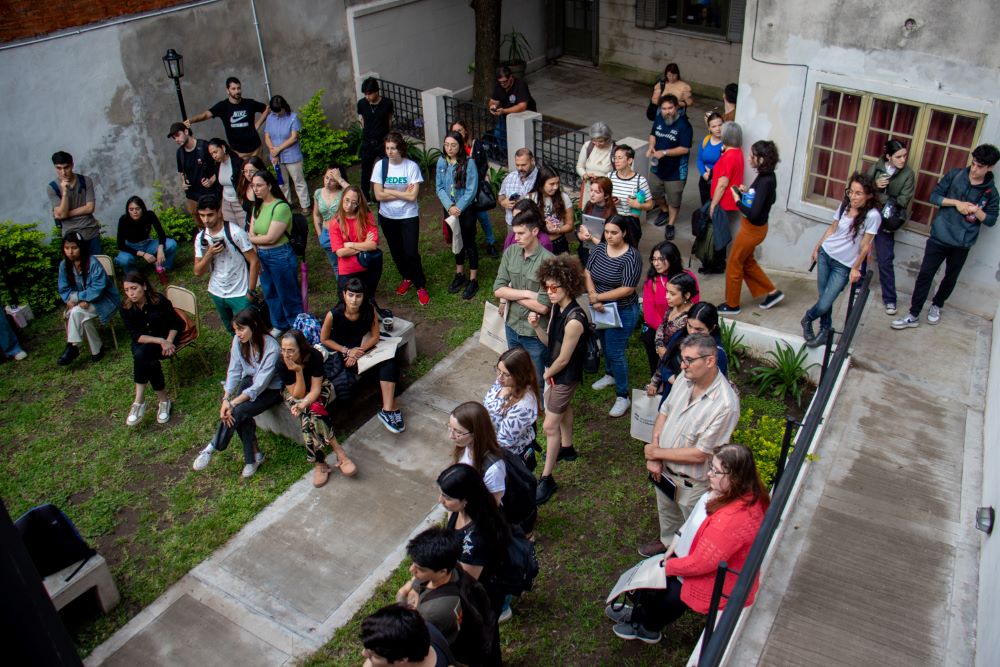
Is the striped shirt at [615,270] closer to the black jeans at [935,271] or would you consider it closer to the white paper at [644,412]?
the white paper at [644,412]

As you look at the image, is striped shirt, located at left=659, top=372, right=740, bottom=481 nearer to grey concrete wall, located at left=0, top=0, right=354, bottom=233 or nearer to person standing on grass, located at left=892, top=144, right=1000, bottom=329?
person standing on grass, located at left=892, top=144, right=1000, bottom=329

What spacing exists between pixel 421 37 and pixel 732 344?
925cm

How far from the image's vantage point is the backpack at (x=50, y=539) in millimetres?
5863

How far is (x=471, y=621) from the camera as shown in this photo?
173 inches

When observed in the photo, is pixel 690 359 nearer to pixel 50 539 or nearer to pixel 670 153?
pixel 50 539

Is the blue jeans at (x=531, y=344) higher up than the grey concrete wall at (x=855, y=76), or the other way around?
the grey concrete wall at (x=855, y=76)

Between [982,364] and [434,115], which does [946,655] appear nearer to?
[982,364]

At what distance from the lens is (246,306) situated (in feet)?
27.5

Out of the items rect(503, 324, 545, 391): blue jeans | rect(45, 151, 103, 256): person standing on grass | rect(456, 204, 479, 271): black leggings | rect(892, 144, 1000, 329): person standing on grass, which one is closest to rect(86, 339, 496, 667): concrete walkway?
rect(503, 324, 545, 391): blue jeans

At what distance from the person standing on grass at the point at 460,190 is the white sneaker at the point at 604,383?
2.26 meters

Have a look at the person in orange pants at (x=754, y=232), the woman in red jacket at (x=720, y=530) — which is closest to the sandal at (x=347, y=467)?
the woman in red jacket at (x=720, y=530)

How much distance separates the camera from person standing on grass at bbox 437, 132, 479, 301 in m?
9.38

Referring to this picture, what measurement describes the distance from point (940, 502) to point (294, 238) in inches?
247

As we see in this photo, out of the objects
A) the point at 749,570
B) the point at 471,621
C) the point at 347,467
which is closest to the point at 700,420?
the point at 749,570
